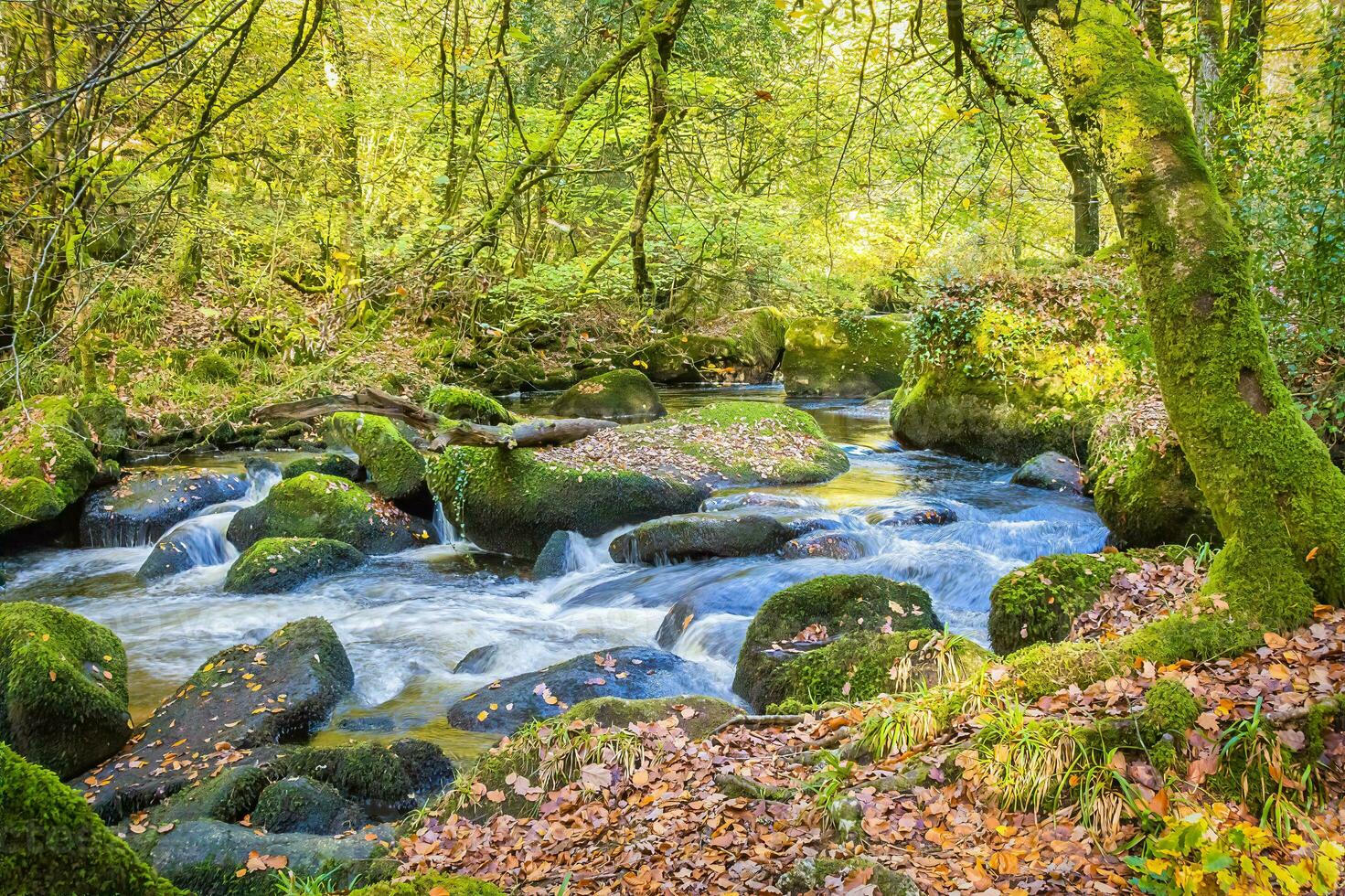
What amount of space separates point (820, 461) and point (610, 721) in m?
8.66

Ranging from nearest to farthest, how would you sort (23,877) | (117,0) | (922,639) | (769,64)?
(23,877)
(117,0)
(922,639)
(769,64)

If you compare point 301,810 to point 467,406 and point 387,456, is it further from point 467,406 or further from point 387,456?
point 467,406

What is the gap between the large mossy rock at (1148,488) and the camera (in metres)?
7.77

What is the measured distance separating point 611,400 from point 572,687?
11722mm

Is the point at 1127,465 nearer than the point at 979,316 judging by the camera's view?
Yes

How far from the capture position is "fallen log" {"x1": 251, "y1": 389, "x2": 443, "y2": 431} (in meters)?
6.25

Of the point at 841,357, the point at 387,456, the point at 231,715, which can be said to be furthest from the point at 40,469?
the point at 841,357

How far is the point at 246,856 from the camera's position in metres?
4.11

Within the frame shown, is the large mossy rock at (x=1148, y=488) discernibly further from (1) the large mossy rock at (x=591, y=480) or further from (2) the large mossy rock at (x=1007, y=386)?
(1) the large mossy rock at (x=591, y=480)

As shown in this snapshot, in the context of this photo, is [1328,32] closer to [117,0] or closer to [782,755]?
[782,755]

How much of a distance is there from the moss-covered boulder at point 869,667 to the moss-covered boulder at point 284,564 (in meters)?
6.07

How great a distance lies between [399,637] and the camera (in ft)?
26.7

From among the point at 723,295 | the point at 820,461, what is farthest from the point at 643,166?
the point at 723,295

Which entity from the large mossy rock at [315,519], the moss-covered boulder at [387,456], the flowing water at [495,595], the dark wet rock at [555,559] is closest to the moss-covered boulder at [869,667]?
the flowing water at [495,595]
